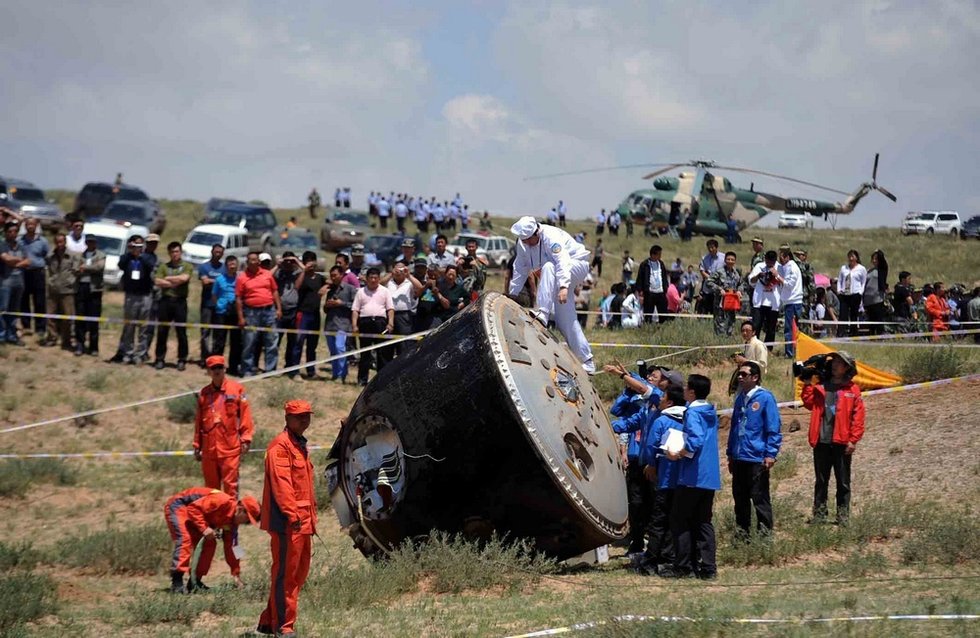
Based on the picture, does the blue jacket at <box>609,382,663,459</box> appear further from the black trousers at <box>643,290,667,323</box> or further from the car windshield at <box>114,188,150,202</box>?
the car windshield at <box>114,188,150,202</box>

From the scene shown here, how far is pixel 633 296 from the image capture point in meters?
22.3

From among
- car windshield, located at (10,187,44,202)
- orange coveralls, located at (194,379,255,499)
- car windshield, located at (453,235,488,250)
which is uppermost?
car windshield, located at (10,187,44,202)

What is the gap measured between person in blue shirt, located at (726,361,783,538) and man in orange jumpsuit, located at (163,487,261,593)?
13.7ft

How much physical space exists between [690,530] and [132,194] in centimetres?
4173

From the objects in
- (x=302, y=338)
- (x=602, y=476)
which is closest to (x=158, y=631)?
(x=602, y=476)

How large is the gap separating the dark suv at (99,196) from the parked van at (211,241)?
11879 millimetres

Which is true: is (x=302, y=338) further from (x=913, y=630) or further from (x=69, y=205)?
(x=69, y=205)

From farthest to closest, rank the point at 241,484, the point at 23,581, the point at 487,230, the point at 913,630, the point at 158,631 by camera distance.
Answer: the point at 487,230 → the point at 241,484 → the point at 23,581 → the point at 158,631 → the point at 913,630

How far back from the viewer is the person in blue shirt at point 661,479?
1023 centimetres

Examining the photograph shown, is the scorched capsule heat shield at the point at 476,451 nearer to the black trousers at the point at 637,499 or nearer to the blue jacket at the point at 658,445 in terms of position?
the blue jacket at the point at 658,445

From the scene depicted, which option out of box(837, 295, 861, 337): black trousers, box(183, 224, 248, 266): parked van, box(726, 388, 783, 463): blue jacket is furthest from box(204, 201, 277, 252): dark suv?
box(726, 388, 783, 463): blue jacket

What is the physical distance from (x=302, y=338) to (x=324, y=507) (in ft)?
19.9

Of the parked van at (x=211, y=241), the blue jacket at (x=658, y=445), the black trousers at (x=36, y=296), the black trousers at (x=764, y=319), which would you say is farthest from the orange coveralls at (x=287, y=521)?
the parked van at (x=211, y=241)

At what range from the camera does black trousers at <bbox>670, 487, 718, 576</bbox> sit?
33.0 feet
